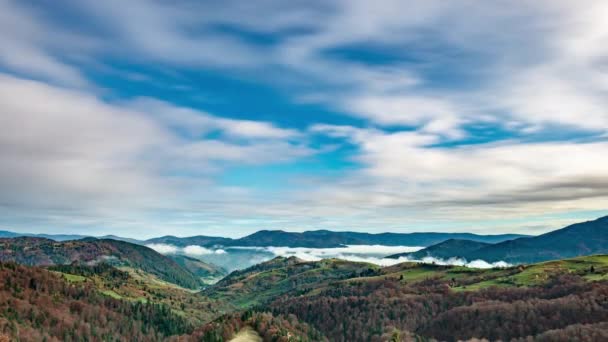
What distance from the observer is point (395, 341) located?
193125 mm
